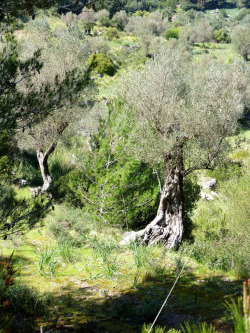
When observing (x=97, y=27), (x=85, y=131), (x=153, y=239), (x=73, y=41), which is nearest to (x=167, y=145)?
(x=153, y=239)

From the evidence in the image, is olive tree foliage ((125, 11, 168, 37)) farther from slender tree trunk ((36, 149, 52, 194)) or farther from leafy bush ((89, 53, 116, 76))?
slender tree trunk ((36, 149, 52, 194))

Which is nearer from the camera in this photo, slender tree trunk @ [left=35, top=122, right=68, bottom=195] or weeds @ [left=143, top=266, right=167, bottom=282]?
weeds @ [left=143, top=266, right=167, bottom=282]

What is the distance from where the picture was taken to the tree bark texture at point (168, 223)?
10359 mm

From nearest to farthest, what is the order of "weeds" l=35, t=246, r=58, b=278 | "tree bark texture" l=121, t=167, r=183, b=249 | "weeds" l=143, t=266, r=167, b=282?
"weeds" l=35, t=246, r=58, b=278
"weeds" l=143, t=266, r=167, b=282
"tree bark texture" l=121, t=167, r=183, b=249

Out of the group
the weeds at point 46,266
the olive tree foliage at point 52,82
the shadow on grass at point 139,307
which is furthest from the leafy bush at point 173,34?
the shadow on grass at point 139,307

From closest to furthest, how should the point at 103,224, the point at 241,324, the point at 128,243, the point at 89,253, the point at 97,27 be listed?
the point at 241,324, the point at 89,253, the point at 128,243, the point at 103,224, the point at 97,27

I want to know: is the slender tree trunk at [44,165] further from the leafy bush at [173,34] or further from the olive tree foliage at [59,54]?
the leafy bush at [173,34]

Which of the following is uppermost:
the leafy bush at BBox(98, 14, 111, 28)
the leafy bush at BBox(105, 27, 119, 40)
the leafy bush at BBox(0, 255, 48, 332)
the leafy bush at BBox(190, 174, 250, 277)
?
the leafy bush at BBox(98, 14, 111, 28)

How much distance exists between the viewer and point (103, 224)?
38.4 ft

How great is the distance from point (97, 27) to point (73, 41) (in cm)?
4715

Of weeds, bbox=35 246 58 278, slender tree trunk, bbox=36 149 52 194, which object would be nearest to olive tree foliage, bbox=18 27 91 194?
slender tree trunk, bbox=36 149 52 194

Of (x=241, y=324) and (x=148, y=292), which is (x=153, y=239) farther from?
(x=241, y=324)

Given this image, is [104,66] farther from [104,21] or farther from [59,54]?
[104,21]

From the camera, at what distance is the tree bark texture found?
34.0ft
